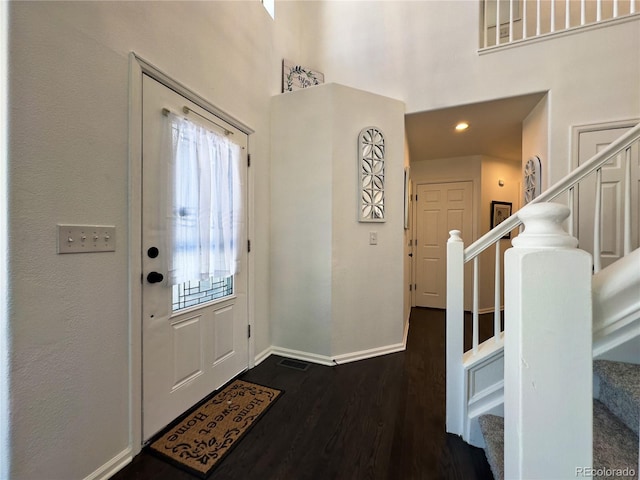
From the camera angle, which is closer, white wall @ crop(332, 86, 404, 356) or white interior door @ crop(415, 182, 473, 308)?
white wall @ crop(332, 86, 404, 356)

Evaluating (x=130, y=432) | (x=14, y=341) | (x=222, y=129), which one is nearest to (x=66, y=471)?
(x=130, y=432)

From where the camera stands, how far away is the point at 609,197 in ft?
7.32

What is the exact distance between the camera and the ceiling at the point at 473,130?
2.66 meters

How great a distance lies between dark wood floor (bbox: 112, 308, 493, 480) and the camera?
1297mm

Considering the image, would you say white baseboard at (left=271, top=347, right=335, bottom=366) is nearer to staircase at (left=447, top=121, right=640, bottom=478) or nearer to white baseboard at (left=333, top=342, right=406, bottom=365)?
white baseboard at (left=333, top=342, right=406, bottom=365)

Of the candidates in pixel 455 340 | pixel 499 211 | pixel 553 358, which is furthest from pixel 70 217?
pixel 499 211

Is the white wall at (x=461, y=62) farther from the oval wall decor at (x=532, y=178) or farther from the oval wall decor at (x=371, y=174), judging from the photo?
the oval wall decor at (x=371, y=174)

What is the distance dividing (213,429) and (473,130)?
379cm

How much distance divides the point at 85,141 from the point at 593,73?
365 cm

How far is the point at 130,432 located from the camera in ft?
4.45

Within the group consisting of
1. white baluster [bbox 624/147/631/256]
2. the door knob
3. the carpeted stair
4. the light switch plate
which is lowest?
the carpeted stair

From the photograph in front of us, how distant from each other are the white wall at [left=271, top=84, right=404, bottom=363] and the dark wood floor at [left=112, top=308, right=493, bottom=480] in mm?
356

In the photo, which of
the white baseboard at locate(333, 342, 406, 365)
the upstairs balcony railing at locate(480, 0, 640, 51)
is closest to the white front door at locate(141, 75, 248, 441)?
the white baseboard at locate(333, 342, 406, 365)

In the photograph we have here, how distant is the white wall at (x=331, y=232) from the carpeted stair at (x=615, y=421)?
4.56 feet
